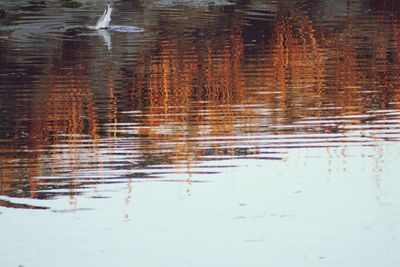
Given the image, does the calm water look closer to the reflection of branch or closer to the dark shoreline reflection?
the dark shoreline reflection

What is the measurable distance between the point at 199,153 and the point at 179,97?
6388 millimetres

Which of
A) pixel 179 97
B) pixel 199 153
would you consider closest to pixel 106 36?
pixel 179 97

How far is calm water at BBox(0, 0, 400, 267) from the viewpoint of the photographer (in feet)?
36.2

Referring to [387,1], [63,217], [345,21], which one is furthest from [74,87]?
[387,1]

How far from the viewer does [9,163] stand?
15.3 metres

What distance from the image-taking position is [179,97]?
71.6 ft

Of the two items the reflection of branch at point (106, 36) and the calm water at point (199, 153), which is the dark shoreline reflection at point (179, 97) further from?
the reflection of branch at point (106, 36)

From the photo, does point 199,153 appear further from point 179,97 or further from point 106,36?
point 106,36

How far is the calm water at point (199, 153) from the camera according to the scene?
36.2ft

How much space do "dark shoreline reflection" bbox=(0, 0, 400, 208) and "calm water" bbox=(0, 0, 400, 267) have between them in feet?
0.18

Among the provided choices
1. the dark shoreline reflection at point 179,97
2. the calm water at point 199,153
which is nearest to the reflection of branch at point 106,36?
the dark shoreline reflection at point 179,97

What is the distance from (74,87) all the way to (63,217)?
465 inches

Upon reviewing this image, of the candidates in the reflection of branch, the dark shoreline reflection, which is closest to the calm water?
the dark shoreline reflection

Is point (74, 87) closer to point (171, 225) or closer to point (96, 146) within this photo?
point (96, 146)
